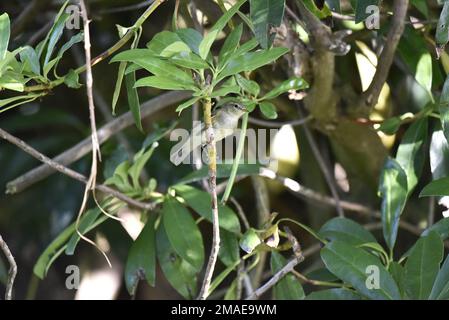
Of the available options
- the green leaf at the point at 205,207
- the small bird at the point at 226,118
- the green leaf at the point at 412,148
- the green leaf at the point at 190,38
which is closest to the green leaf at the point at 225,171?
the green leaf at the point at 205,207

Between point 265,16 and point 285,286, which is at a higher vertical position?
point 265,16

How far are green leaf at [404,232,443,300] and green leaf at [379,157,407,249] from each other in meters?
0.13

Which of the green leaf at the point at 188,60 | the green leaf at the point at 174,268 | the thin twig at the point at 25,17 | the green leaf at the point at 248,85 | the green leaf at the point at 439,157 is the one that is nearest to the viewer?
the green leaf at the point at 188,60

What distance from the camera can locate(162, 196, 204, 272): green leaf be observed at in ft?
4.10

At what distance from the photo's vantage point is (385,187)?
1266 mm

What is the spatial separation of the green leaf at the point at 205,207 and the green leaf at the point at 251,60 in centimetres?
37

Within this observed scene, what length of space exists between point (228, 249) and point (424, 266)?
13.4 inches

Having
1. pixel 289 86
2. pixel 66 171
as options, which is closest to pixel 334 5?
pixel 289 86

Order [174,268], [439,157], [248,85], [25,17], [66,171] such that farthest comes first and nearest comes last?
[25,17], [174,268], [439,157], [66,171], [248,85]

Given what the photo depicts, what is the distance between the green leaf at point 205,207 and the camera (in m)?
1.27

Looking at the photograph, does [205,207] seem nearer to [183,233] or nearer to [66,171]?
[183,233]

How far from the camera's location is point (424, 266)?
43.9 inches

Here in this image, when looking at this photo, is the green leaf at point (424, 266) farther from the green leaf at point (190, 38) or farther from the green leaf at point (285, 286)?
the green leaf at point (190, 38)
